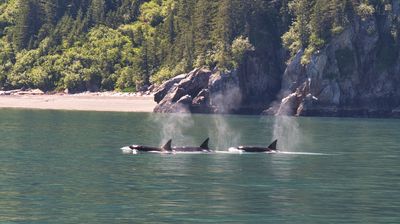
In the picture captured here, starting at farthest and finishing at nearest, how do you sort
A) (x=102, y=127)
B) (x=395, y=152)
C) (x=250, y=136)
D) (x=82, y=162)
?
(x=102, y=127) → (x=250, y=136) → (x=395, y=152) → (x=82, y=162)

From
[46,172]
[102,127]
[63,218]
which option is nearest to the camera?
[63,218]

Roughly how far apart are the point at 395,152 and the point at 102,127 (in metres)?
49.4

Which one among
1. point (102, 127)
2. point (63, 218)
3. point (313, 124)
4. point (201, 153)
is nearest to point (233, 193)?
point (63, 218)

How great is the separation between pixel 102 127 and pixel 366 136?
111 ft

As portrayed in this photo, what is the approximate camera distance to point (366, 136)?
12962 cm

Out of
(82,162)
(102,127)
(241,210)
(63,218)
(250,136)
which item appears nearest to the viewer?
(63,218)

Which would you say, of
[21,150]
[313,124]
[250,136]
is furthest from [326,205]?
[313,124]

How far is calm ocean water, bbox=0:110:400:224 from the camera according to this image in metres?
55.8

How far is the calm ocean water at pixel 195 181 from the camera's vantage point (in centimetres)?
5584

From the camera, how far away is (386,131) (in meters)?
145

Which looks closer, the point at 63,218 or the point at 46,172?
the point at 63,218

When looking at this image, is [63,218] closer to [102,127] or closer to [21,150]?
[21,150]

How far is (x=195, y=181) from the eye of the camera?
70.8 meters

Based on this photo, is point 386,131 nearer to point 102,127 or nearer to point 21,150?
point 102,127
